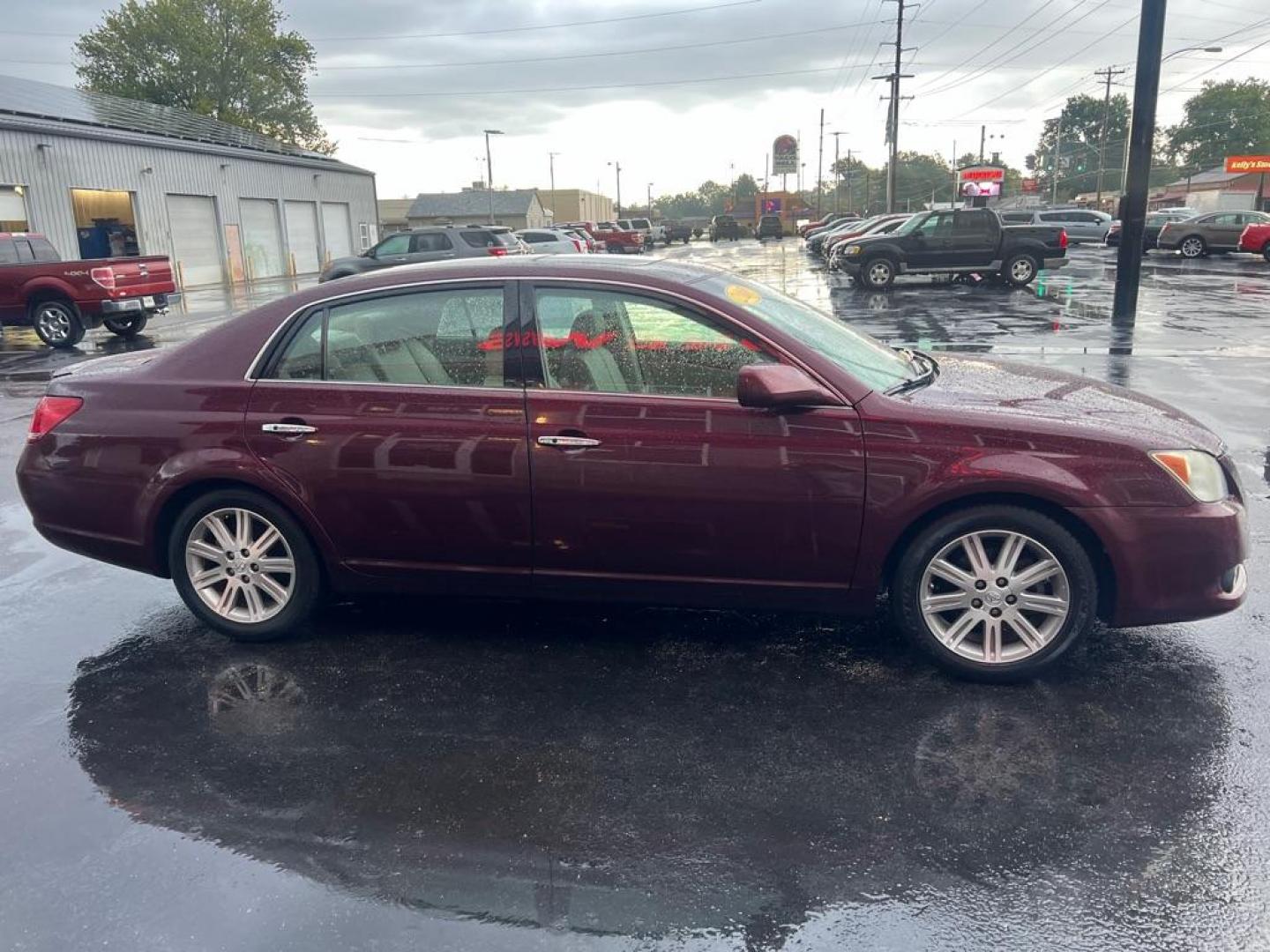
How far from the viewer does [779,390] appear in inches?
146

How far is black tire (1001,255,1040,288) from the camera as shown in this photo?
76.4 ft

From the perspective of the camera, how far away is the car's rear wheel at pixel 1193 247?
1342 inches

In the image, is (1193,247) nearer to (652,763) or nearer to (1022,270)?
(1022,270)

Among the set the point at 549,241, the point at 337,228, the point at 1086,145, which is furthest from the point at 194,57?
the point at 1086,145

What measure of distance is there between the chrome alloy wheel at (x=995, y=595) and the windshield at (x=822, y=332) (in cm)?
77

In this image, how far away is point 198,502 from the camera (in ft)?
14.1

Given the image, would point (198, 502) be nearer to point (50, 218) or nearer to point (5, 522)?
point (5, 522)

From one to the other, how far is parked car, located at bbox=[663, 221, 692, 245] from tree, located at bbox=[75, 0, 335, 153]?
2952 centimetres

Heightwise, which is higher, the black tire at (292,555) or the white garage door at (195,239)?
the white garage door at (195,239)

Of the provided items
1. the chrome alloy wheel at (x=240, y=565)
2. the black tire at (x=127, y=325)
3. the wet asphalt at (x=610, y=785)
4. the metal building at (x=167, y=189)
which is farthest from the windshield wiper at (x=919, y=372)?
the metal building at (x=167, y=189)

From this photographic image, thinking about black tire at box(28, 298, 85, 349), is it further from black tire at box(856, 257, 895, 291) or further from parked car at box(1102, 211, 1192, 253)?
parked car at box(1102, 211, 1192, 253)

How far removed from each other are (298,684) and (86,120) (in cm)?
3310

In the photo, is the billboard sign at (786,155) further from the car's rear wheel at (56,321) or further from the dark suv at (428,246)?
the car's rear wheel at (56,321)

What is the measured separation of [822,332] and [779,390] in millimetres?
843
